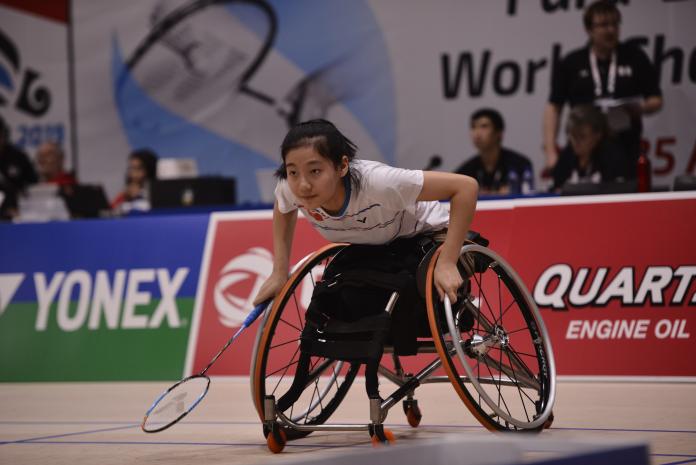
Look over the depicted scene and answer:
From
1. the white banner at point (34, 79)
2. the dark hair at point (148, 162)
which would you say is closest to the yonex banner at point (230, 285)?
the dark hair at point (148, 162)

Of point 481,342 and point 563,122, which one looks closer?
point 481,342

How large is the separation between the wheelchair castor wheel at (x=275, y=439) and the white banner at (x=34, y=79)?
27.2 feet

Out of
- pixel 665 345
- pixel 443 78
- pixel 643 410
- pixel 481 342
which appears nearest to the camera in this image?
pixel 481 342

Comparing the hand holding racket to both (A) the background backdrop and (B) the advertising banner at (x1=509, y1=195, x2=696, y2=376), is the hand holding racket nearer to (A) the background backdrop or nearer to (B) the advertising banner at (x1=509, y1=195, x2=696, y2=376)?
(B) the advertising banner at (x1=509, y1=195, x2=696, y2=376)

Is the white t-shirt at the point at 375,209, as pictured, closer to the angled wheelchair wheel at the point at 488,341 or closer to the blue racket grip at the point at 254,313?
the angled wheelchair wheel at the point at 488,341

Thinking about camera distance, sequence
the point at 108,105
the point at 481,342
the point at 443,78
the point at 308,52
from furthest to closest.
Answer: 1. the point at 108,105
2. the point at 308,52
3. the point at 443,78
4. the point at 481,342

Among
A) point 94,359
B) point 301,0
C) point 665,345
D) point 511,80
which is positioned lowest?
point 94,359

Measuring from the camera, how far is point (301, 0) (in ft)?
35.1

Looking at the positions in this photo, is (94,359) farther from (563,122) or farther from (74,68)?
(74,68)

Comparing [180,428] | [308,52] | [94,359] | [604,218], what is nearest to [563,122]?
[308,52]

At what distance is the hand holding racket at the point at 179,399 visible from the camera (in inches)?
163

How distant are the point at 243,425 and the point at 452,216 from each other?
5.06 ft

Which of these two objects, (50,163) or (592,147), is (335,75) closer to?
(50,163)

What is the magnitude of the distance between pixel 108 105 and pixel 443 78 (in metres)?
3.89
